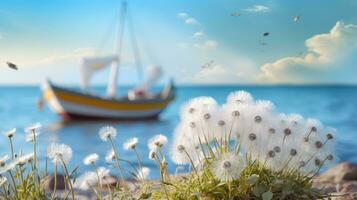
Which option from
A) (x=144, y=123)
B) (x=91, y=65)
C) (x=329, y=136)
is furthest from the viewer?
(x=91, y=65)

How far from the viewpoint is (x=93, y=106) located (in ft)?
45.8

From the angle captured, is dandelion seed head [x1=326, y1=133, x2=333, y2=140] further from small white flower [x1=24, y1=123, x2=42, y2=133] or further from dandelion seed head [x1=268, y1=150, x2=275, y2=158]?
small white flower [x1=24, y1=123, x2=42, y2=133]

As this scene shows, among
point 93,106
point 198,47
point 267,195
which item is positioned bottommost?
point 93,106

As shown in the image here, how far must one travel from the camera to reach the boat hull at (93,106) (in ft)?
45.7

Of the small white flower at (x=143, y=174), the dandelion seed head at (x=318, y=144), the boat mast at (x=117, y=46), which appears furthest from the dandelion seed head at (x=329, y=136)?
the boat mast at (x=117, y=46)

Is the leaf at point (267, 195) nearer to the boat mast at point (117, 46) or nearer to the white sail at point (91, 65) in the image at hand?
the boat mast at point (117, 46)

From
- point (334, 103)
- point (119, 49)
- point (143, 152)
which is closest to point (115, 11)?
point (119, 49)

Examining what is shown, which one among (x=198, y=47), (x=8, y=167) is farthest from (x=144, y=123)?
(x=8, y=167)

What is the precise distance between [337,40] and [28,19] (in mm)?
4836

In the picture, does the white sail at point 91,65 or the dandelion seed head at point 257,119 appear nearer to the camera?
the dandelion seed head at point 257,119

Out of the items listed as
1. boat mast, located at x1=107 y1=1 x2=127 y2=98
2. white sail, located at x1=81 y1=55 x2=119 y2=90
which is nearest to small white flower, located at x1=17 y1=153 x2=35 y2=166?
boat mast, located at x1=107 y1=1 x2=127 y2=98

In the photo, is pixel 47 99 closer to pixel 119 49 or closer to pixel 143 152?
pixel 119 49

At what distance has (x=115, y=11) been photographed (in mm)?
12438

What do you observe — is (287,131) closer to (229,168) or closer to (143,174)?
(229,168)
